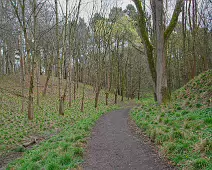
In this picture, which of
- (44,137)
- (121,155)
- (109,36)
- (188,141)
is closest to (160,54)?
(188,141)

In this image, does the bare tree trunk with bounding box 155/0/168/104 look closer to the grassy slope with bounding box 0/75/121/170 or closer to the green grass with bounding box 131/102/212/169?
the green grass with bounding box 131/102/212/169

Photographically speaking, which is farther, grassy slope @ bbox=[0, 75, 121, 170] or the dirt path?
grassy slope @ bbox=[0, 75, 121, 170]

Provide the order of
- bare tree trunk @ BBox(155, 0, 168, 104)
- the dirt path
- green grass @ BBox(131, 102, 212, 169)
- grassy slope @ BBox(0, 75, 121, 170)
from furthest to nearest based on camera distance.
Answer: bare tree trunk @ BBox(155, 0, 168, 104) → grassy slope @ BBox(0, 75, 121, 170) → the dirt path → green grass @ BBox(131, 102, 212, 169)

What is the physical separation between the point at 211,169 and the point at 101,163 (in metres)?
2.68

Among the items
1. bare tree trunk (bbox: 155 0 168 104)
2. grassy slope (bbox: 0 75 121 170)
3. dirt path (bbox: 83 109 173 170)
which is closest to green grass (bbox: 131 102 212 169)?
dirt path (bbox: 83 109 173 170)

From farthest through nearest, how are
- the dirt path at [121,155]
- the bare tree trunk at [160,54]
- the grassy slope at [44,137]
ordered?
1. the bare tree trunk at [160,54]
2. the grassy slope at [44,137]
3. the dirt path at [121,155]

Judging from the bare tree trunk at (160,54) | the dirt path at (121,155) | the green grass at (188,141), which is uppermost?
the bare tree trunk at (160,54)

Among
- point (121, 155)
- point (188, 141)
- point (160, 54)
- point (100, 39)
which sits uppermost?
point (100, 39)

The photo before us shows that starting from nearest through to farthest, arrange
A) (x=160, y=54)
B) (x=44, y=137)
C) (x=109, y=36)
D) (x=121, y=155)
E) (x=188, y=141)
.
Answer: (x=188, y=141), (x=121, y=155), (x=44, y=137), (x=160, y=54), (x=109, y=36)

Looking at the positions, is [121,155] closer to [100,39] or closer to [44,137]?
[44,137]

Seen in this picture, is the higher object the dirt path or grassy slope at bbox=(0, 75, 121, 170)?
the dirt path

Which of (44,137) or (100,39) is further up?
(100,39)

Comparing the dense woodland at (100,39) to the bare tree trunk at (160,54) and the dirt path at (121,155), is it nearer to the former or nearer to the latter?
the bare tree trunk at (160,54)

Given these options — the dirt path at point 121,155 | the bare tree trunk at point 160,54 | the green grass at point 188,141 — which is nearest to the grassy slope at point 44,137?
the dirt path at point 121,155
